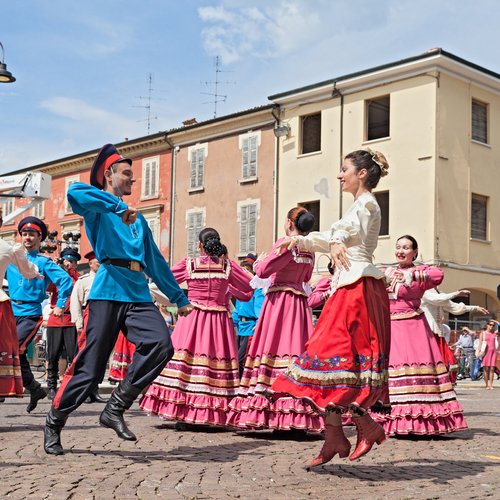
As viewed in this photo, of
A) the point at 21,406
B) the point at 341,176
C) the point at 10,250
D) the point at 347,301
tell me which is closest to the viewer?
the point at 347,301

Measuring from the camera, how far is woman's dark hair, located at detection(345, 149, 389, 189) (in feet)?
20.0

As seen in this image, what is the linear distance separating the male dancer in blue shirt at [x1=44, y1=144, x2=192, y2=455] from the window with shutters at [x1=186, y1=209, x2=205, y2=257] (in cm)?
2899

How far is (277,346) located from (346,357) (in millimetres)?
2580

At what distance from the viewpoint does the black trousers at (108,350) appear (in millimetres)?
6246

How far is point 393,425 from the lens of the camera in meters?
8.15

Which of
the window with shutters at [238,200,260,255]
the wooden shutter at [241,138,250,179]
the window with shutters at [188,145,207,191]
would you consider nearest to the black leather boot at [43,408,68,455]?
the window with shutters at [238,200,260,255]

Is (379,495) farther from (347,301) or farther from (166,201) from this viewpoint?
(166,201)

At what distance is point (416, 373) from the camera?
A: 8.30 metres

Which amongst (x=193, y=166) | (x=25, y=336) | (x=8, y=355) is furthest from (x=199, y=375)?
(x=193, y=166)

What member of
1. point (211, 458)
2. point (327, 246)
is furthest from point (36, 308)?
point (327, 246)

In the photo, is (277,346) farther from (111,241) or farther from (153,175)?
(153,175)

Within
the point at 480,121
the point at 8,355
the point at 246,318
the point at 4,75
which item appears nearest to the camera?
the point at 8,355

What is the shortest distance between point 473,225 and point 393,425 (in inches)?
885

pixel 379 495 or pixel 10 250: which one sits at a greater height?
pixel 10 250
